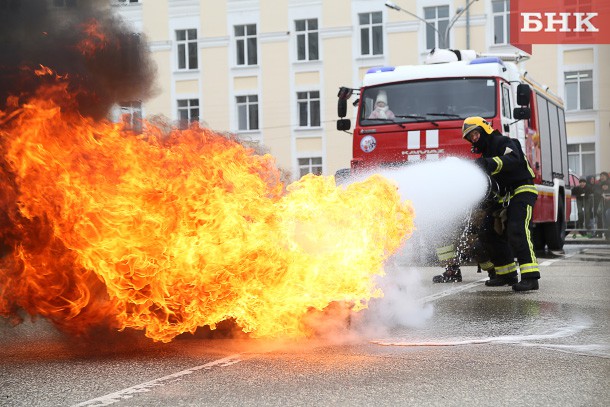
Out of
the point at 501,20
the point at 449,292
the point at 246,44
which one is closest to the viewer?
the point at 449,292

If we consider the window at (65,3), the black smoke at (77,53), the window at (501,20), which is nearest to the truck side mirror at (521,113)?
the black smoke at (77,53)

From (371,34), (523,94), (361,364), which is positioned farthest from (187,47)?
(361,364)

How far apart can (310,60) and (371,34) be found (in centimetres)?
270

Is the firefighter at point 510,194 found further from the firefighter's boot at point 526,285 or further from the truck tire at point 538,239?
the truck tire at point 538,239

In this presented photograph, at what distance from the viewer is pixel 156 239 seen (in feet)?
21.0

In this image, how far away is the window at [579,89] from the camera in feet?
117

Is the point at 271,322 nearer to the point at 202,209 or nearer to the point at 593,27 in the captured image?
the point at 202,209

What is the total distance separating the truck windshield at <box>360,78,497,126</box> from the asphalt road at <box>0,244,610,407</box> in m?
5.22

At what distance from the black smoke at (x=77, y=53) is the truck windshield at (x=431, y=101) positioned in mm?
5474

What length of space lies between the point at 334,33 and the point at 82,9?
3079 centimetres

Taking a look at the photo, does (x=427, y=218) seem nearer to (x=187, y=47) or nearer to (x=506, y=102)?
(x=506, y=102)

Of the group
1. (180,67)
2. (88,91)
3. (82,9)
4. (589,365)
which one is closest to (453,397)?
(589,365)

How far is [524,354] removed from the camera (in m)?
6.20

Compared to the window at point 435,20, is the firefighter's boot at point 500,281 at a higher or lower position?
lower
